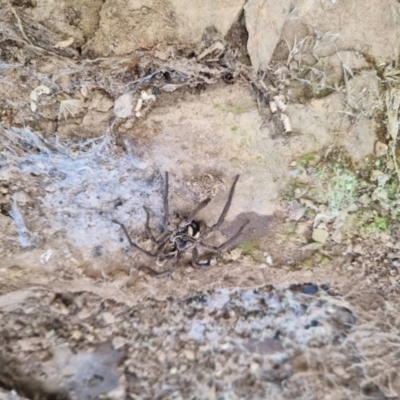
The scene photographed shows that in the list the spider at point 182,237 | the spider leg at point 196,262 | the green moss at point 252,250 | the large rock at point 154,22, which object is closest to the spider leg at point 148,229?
the spider at point 182,237

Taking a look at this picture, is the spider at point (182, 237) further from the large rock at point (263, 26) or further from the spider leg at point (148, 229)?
A: the large rock at point (263, 26)

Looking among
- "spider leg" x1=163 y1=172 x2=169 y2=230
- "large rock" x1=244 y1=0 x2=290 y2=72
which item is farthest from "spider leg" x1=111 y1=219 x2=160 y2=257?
"large rock" x1=244 y1=0 x2=290 y2=72

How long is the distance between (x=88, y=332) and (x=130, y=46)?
118 cm

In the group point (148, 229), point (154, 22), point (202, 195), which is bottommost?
point (148, 229)

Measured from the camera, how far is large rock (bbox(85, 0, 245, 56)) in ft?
4.43

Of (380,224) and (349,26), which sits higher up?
(349,26)

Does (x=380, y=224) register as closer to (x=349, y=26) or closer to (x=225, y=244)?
(x=225, y=244)

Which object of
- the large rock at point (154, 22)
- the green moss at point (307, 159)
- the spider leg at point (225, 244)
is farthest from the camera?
the spider leg at point (225, 244)

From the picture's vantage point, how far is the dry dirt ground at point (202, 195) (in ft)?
4.55

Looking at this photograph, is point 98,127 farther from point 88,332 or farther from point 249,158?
point 88,332

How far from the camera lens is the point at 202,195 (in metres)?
1.58

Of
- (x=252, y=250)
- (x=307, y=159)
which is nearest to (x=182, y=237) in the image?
(x=252, y=250)

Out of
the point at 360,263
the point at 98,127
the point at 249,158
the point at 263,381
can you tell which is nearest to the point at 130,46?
the point at 98,127

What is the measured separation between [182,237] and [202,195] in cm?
18
